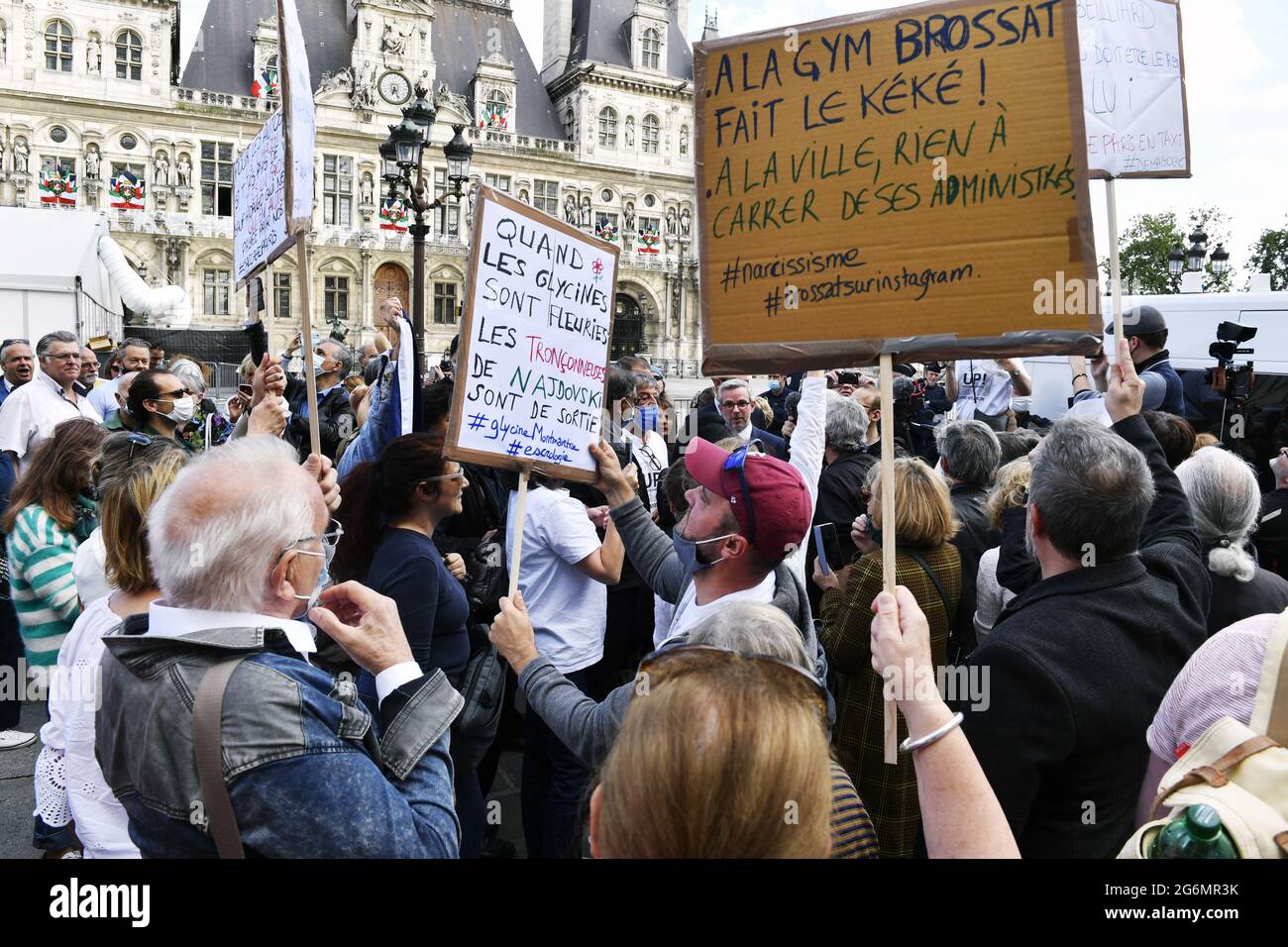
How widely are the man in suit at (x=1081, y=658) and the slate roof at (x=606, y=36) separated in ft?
140

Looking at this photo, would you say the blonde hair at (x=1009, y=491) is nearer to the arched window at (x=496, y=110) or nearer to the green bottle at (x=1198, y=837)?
the green bottle at (x=1198, y=837)

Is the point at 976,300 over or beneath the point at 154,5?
beneath

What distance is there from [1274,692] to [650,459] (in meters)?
4.46

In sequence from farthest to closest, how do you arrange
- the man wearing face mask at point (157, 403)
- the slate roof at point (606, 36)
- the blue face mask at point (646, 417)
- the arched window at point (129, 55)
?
the slate roof at point (606, 36) → the arched window at point (129, 55) → the blue face mask at point (646, 417) → the man wearing face mask at point (157, 403)

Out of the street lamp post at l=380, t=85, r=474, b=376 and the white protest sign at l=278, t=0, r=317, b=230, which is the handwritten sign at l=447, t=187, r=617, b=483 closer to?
the white protest sign at l=278, t=0, r=317, b=230

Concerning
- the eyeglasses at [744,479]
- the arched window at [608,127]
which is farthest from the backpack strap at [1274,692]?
the arched window at [608,127]

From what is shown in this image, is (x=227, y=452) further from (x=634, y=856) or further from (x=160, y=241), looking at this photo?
(x=160, y=241)

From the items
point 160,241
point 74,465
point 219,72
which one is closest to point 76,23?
point 219,72

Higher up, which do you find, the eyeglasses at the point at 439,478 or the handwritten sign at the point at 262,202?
the handwritten sign at the point at 262,202

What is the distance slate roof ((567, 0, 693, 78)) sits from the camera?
135 ft

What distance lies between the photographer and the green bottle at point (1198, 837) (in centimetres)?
112

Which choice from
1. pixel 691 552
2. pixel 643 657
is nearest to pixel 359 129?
pixel 691 552

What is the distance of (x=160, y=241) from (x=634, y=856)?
36042 millimetres

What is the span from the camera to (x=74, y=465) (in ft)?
11.6
